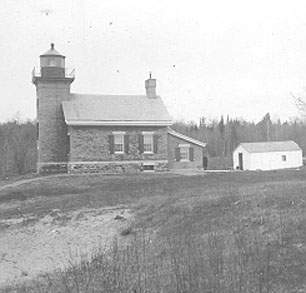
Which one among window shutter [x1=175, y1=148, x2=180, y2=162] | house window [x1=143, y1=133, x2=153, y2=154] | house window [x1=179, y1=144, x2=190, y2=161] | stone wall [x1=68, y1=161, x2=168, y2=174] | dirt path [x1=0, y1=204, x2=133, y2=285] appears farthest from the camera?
house window [x1=179, y1=144, x2=190, y2=161]

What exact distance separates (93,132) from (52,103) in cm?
400

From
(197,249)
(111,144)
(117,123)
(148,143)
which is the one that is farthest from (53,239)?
(148,143)

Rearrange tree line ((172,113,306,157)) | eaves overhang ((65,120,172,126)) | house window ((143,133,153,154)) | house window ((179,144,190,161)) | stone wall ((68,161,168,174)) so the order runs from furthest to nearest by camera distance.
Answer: tree line ((172,113,306,157))
house window ((179,144,190,161))
house window ((143,133,153,154))
stone wall ((68,161,168,174))
eaves overhang ((65,120,172,126))

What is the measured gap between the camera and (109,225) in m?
19.2

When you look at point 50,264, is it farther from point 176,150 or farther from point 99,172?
point 176,150

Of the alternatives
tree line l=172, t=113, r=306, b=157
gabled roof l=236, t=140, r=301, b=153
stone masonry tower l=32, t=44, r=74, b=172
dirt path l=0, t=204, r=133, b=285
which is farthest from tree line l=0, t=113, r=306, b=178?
dirt path l=0, t=204, r=133, b=285

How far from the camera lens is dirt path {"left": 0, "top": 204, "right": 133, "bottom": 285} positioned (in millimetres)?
14445

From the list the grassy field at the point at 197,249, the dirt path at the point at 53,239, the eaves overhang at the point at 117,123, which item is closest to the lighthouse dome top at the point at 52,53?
the eaves overhang at the point at 117,123

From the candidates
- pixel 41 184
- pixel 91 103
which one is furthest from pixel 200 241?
pixel 91 103

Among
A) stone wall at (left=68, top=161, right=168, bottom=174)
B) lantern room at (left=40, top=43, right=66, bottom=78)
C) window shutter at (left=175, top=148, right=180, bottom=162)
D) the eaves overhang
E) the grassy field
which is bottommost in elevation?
the grassy field

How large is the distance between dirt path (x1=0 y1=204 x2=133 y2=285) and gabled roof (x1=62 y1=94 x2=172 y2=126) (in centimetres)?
1766

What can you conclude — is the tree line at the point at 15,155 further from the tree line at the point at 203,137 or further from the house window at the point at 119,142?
the house window at the point at 119,142

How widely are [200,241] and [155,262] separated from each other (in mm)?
1346

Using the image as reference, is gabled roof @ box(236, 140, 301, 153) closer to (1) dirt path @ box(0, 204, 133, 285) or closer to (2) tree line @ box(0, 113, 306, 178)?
(2) tree line @ box(0, 113, 306, 178)
